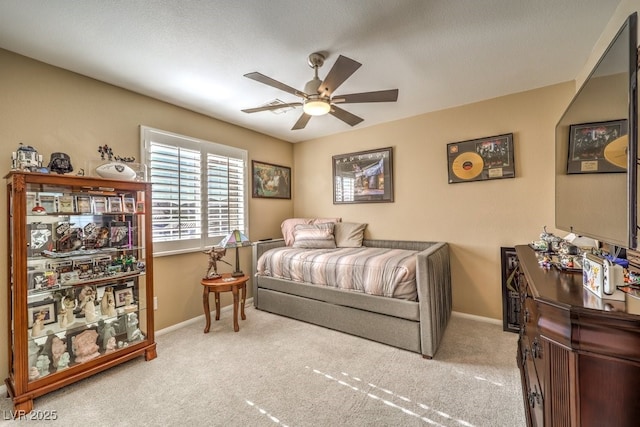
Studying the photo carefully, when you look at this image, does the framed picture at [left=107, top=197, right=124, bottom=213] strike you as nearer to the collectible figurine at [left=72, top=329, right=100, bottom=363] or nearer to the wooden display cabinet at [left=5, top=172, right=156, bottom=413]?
the wooden display cabinet at [left=5, top=172, right=156, bottom=413]

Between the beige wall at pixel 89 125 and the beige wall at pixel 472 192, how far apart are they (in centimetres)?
215

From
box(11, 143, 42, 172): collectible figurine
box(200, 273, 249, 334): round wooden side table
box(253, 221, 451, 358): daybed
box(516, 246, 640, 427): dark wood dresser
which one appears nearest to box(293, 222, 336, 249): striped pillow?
box(253, 221, 451, 358): daybed

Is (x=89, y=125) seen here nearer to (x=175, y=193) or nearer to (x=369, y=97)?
(x=175, y=193)

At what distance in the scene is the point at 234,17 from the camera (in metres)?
1.67

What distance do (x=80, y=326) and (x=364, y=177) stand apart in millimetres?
3401

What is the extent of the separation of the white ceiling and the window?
0.62 meters

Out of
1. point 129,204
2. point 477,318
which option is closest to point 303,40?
point 129,204

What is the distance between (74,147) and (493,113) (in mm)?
4106

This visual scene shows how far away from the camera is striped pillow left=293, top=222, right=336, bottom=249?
11.8 feet

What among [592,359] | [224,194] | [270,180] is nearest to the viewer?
[592,359]

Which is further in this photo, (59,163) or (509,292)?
(509,292)

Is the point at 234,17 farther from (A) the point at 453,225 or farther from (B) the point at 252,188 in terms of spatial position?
(A) the point at 453,225

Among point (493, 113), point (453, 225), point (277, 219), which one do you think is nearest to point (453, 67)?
point (493, 113)

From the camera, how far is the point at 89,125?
2.38 meters
